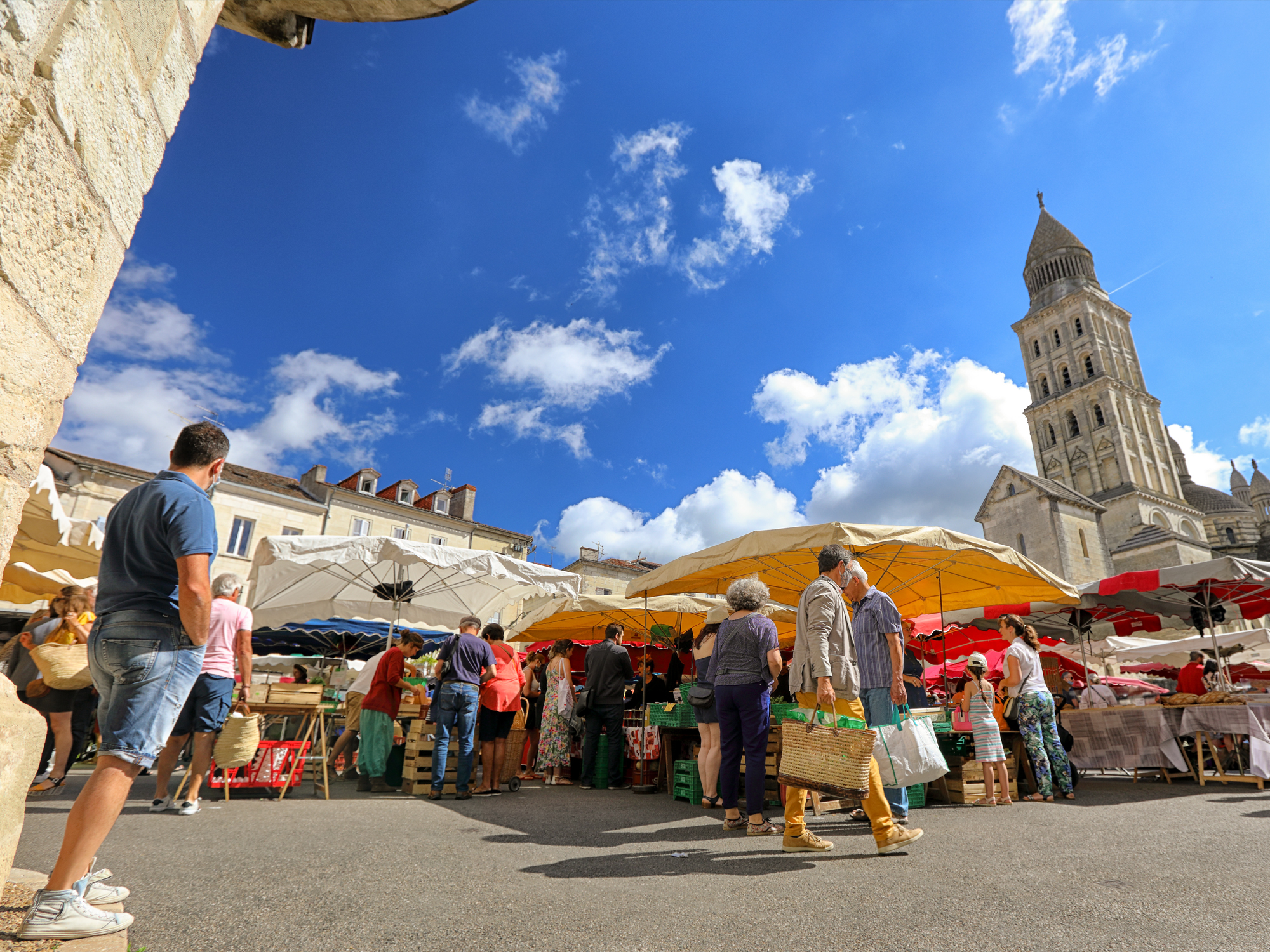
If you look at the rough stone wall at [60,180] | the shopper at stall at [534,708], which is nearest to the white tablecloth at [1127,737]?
the shopper at stall at [534,708]

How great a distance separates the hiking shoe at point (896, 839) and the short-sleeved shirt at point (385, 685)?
5596 millimetres

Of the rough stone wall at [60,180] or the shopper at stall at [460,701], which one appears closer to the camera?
the rough stone wall at [60,180]

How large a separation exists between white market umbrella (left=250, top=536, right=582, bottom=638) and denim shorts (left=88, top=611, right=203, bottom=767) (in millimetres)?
5525

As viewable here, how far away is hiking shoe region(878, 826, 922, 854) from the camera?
4.09 metres

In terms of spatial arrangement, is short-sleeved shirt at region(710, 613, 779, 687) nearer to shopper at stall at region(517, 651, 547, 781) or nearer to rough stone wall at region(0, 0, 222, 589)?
rough stone wall at region(0, 0, 222, 589)

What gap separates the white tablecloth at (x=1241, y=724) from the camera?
8.02 meters

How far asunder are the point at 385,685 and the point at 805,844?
533 centimetres

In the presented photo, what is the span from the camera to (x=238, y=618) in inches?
217

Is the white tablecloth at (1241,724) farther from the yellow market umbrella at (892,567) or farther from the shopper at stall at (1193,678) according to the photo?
the yellow market umbrella at (892,567)

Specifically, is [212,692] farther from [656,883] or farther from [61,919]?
[656,883]

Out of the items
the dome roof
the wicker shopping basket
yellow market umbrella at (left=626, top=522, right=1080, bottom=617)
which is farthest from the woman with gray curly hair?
A: the dome roof

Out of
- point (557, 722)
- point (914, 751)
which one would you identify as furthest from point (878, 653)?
point (557, 722)

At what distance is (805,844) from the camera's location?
4.22 meters

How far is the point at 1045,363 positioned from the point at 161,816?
208ft
